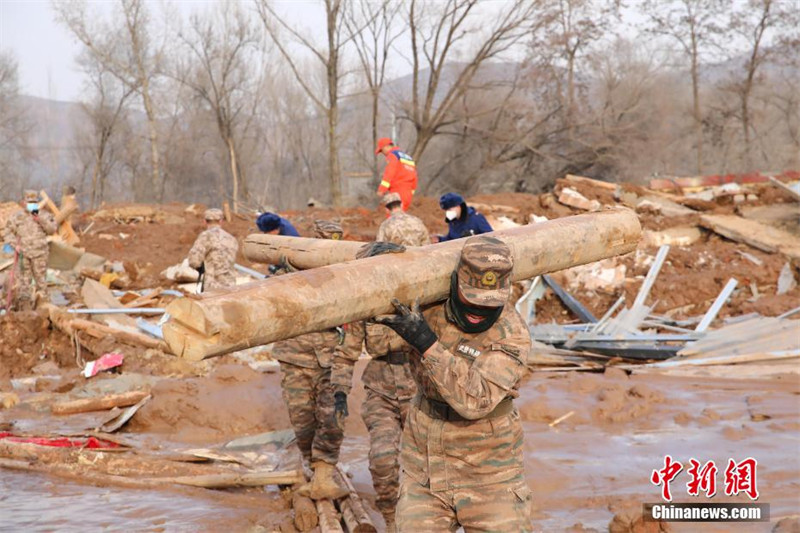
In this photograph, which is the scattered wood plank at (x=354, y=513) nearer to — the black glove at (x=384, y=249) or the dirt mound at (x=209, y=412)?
the black glove at (x=384, y=249)

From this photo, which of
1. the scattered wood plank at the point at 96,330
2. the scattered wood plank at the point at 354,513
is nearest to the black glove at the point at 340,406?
the scattered wood plank at the point at 354,513

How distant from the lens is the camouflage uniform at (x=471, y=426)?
343 cm

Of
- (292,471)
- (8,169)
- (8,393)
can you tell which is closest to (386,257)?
(292,471)

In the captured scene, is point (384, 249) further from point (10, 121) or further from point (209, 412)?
point (10, 121)

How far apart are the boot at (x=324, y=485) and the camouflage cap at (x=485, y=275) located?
2.96m

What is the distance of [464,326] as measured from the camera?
364cm

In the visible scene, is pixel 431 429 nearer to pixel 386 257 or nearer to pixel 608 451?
pixel 386 257

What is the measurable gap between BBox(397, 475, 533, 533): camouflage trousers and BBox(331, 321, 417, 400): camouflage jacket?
1682 mm

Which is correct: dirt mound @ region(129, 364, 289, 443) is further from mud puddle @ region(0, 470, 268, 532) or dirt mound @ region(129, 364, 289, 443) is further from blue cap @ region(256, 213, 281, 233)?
blue cap @ region(256, 213, 281, 233)

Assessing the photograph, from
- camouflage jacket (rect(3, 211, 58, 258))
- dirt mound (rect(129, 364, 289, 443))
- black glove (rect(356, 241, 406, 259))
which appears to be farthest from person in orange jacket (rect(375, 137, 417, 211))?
black glove (rect(356, 241, 406, 259))

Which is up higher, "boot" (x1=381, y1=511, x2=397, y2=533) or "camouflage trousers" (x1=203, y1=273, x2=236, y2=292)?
"camouflage trousers" (x1=203, y1=273, x2=236, y2=292)

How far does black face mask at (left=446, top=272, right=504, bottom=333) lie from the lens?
139 inches

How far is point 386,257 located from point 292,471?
3322mm

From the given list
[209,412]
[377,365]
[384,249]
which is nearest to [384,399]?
A: [377,365]
